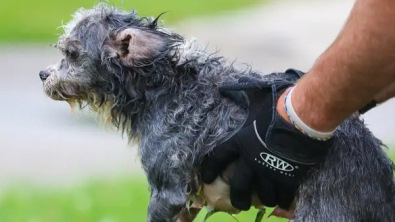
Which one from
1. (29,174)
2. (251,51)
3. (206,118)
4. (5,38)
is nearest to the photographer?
(206,118)

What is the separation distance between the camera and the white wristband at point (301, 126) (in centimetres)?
456

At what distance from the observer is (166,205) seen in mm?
5113

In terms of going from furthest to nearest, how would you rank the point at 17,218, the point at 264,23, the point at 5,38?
the point at 264,23, the point at 5,38, the point at 17,218

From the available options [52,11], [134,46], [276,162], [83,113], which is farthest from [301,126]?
[52,11]

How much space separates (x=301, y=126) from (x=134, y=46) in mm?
1124

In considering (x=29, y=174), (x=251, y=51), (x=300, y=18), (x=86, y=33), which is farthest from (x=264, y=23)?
(x=86, y=33)

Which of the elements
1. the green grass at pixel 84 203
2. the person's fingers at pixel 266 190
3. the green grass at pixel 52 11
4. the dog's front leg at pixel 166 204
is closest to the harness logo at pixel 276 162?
the person's fingers at pixel 266 190

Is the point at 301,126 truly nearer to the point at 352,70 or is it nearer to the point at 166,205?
Answer: the point at 352,70

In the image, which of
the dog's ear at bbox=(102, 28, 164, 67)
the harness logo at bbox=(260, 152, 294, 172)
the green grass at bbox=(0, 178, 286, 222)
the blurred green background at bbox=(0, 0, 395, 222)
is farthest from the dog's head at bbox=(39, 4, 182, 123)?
the green grass at bbox=(0, 178, 286, 222)

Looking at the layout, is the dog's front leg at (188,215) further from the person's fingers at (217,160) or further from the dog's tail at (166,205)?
the person's fingers at (217,160)

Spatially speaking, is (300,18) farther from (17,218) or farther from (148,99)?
(148,99)

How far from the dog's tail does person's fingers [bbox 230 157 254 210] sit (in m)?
0.28

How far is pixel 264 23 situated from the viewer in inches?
743

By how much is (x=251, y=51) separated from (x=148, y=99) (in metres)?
11.0
